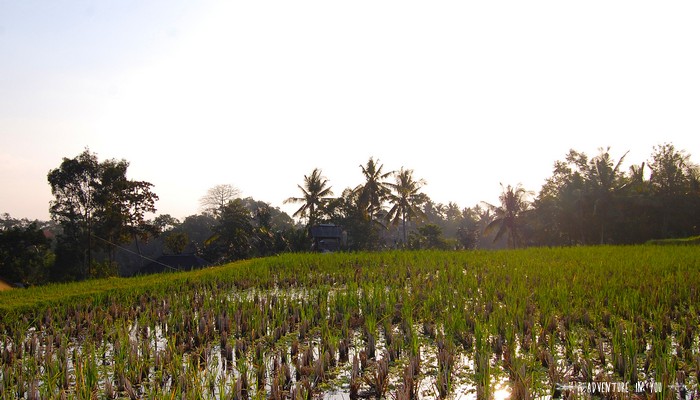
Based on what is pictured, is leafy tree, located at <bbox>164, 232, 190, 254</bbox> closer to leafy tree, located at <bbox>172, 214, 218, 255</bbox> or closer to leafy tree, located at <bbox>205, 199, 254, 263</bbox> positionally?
leafy tree, located at <bbox>205, 199, 254, 263</bbox>

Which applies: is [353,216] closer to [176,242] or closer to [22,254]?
[176,242]

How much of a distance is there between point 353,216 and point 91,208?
1421 centimetres

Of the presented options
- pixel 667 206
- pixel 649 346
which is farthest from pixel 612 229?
→ pixel 649 346

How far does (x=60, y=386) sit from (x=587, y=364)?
4.03m

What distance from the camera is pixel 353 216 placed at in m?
30.2

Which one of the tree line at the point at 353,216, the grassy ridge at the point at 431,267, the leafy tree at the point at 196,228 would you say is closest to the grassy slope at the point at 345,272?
the grassy ridge at the point at 431,267

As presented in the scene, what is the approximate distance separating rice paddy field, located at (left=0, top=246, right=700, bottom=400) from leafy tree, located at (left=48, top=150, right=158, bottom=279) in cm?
1545

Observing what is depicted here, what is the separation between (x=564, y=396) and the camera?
3271 mm

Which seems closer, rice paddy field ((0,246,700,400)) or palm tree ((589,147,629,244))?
rice paddy field ((0,246,700,400))

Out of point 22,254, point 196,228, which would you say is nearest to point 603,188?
point 22,254

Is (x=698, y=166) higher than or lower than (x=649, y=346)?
higher

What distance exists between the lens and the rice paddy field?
11.7 feet

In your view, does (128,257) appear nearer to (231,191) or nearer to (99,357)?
(231,191)

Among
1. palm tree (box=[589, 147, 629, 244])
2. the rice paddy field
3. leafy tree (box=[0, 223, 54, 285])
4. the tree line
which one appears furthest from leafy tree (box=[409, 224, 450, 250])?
the rice paddy field
